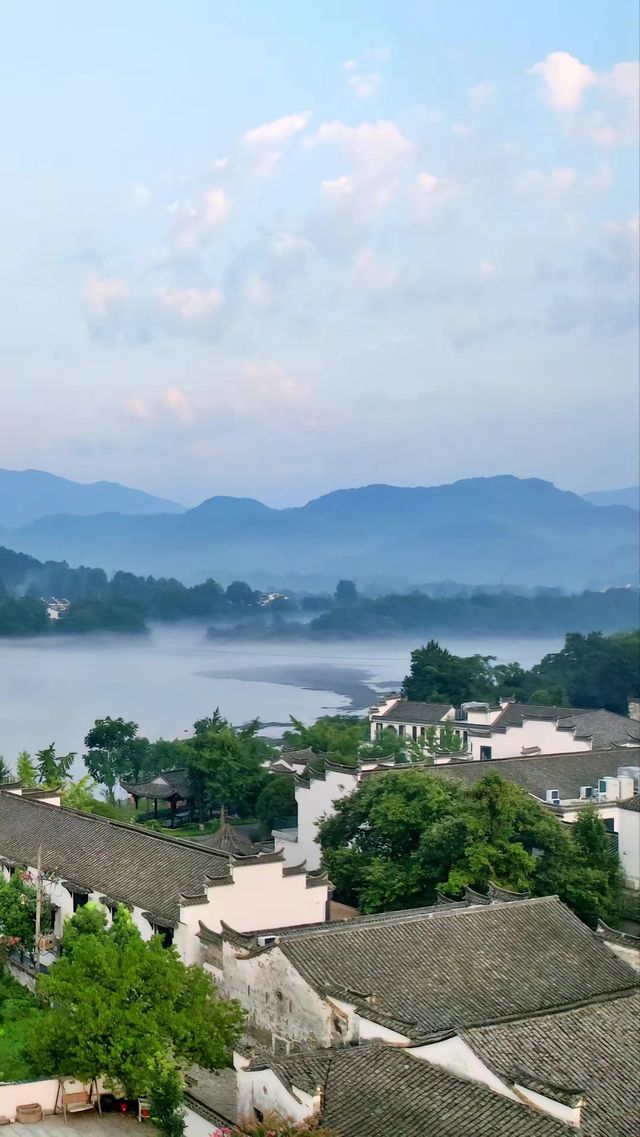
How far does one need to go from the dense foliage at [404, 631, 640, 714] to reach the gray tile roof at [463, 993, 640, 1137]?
26.8 metres

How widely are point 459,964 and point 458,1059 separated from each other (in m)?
2.63

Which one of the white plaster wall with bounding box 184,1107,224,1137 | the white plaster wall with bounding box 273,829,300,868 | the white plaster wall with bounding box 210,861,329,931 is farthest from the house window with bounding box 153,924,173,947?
the white plaster wall with bounding box 273,829,300,868

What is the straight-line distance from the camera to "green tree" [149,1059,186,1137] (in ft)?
29.2

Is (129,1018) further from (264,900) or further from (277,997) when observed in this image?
(264,900)

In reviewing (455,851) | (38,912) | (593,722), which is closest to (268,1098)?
(38,912)

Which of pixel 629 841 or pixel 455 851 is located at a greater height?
pixel 455 851

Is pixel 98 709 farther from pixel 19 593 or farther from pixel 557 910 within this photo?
pixel 557 910

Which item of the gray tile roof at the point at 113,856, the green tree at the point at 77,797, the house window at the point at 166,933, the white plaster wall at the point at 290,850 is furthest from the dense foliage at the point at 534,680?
the house window at the point at 166,933

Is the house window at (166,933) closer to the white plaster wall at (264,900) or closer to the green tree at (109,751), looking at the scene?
the white plaster wall at (264,900)

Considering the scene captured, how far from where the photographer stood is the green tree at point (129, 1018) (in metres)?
9.07

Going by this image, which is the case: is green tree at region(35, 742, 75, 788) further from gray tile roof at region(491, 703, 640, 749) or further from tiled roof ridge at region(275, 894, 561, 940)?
tiled roof ridge at region(275, 894, 561, 940)

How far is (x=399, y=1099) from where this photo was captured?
771 cm

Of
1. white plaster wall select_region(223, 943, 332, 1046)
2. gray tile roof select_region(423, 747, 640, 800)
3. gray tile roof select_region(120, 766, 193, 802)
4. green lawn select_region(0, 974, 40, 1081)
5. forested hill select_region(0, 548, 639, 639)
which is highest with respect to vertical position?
forested hill select_region(0, 548, 639, 639)

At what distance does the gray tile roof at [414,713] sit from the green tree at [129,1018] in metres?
21.1
